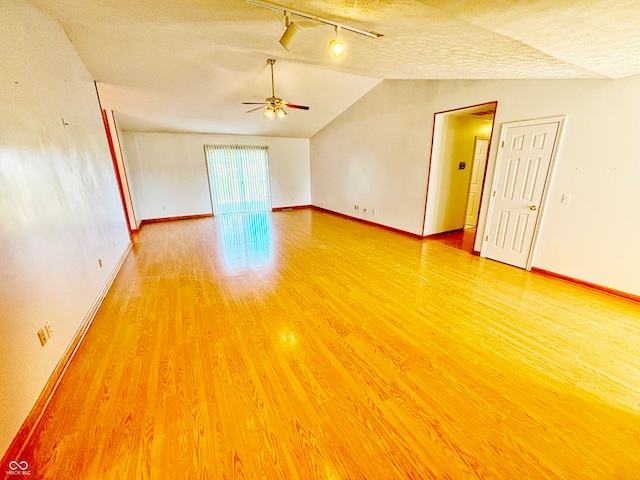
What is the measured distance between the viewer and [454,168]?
5125 mm

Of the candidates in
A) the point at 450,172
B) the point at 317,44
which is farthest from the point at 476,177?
the point at 317,44

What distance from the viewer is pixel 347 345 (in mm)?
2111

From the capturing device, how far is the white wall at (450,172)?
4742 mm

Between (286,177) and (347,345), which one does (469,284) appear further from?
(286,177)

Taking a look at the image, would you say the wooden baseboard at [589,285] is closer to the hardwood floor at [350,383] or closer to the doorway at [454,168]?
the hardwood floor at [350,383]

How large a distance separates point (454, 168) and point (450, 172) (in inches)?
6.0

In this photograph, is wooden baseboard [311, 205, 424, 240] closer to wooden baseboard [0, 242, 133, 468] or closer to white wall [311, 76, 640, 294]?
white wall [311, 76, 640, 294]

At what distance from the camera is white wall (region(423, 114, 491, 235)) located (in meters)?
4.74

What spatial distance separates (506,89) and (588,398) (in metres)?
3.73

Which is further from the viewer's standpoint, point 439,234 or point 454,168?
point 439,234

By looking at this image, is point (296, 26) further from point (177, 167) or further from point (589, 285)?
point (177, 167)

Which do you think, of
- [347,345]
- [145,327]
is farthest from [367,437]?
[145,327]

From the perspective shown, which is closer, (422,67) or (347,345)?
(347,345)

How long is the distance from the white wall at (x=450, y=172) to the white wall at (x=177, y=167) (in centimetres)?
507
